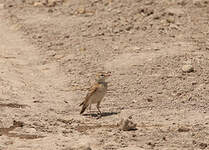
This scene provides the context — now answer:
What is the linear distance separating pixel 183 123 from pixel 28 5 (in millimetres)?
13615

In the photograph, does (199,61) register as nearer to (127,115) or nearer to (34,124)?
(127,115)

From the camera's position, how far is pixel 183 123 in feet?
43.7

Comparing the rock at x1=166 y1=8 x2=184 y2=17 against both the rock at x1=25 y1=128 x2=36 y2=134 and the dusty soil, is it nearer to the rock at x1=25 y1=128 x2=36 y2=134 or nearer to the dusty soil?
the dusty soil

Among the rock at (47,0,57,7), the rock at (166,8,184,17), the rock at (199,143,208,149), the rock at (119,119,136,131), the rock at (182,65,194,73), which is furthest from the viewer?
the rock at (47,0,57,7)

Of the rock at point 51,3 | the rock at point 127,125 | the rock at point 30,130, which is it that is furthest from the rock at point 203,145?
the rock at point 51,3

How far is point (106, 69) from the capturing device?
17859mm

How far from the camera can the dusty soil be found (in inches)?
489

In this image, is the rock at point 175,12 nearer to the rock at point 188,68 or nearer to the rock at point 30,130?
the rock at point 188,68

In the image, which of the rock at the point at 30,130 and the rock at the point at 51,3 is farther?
the rock at the point at 51,3

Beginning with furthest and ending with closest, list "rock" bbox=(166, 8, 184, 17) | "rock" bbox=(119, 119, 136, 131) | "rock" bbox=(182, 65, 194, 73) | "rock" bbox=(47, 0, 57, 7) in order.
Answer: "rock" bbox=(47, 0, 57, 7)
"rock" bbox=(166, 8, 184, 17)
"rock" bbox=(182, 65, 194, 73)
"rock" bbox=(119, 119, 136, 131)

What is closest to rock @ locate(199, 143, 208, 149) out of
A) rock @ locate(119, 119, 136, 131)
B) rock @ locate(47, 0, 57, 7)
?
rock @ locate(119, 119, 136, 131)

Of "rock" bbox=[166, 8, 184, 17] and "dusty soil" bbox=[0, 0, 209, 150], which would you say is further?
"rock" bbox=[166, 8, 184, 17]

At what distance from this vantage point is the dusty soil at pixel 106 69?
12.4 meters

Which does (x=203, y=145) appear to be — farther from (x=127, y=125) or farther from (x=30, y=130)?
(x=30, y=130)
